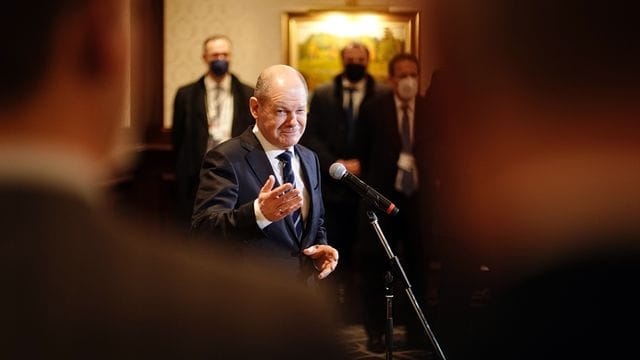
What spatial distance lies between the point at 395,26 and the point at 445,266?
1.75 meters

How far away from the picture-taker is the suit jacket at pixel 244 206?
1.76m

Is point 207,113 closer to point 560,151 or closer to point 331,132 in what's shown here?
point 331,132

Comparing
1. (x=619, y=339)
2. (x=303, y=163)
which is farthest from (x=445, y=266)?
(x=303, y=163)

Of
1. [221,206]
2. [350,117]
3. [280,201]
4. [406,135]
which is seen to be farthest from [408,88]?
[280,201]

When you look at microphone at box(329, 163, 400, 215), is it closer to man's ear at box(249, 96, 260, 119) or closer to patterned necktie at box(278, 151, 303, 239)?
patterned necktie at box(278, 151, 303, 239)

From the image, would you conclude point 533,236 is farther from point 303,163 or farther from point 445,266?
point 303,163

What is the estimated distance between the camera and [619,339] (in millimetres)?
2400

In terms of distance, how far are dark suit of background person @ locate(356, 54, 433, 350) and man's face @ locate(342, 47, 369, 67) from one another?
0.45 metres

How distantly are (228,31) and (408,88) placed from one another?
1693mm

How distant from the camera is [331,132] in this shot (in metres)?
3.63

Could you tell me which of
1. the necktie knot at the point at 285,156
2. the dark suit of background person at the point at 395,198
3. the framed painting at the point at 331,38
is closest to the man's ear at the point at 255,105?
the necktie knot at the point at 285,156

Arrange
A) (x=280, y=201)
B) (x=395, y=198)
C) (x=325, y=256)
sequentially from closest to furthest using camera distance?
(x=280, y=201) < (x=325, y=256) < (x=395, y=198)

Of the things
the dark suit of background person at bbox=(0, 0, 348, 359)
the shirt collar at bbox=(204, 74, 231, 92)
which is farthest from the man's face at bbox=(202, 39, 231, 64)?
the dark suit of background person at bbox=(0, 0, 348, 359)

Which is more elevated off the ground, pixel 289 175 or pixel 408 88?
pixel 408 88
